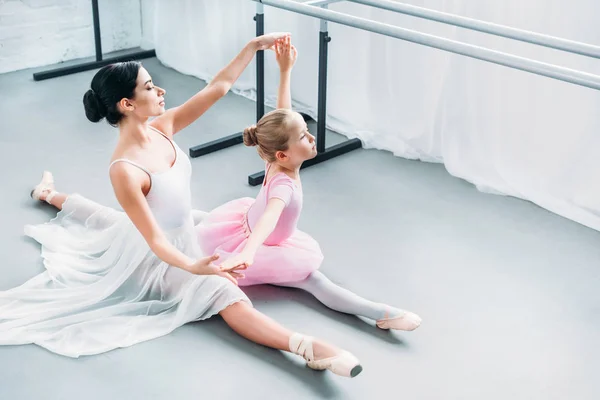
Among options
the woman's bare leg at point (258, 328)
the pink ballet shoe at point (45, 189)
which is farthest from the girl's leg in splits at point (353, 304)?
the pink ballet shoe at point (45, 189)

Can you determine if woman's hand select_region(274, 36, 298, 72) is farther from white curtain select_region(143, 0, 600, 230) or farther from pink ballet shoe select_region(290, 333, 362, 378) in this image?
white curtain select_region(143, 0, 600, 230)

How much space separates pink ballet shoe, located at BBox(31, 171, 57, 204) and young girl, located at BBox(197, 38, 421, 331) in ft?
2.37

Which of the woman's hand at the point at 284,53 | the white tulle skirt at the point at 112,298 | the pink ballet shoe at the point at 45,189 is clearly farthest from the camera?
the pink ballet shoe at the point at 45,189

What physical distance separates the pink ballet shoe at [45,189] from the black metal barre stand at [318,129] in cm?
63

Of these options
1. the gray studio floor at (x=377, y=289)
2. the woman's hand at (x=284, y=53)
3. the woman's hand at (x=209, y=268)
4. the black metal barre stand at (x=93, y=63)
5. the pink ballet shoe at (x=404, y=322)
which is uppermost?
the woman's hand at (x=284, y=53)

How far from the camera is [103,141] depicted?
3.49 m

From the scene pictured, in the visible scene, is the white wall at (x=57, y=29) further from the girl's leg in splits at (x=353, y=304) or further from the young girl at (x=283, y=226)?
the girl's leg in splits at (x=353, y=304)

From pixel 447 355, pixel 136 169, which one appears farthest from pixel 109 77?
pixel 447 355

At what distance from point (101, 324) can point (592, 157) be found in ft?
5.96

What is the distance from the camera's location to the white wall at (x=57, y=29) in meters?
4.20

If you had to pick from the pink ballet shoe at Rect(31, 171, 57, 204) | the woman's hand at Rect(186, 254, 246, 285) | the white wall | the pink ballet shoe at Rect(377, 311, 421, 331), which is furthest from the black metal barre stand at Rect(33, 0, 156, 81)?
the pink ballet shoe at Rect(377, 311, 421, 331)

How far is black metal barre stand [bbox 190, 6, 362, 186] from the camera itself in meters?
3.20

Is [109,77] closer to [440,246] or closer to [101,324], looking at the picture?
[101,324]

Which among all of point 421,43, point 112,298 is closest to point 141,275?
point 112,298
